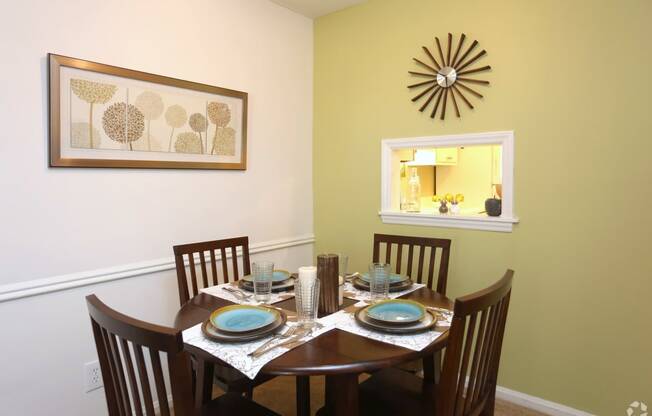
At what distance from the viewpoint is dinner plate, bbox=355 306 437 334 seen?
1.41 metres

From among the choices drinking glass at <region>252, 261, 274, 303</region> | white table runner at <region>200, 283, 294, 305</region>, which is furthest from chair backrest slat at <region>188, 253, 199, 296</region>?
drinking glass at <region>252, 261, 274, 303</region>

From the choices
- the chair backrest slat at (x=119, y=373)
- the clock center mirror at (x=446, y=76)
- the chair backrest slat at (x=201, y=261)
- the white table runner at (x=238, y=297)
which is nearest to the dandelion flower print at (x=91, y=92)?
the chair backrest slat at (x=201, y=261)

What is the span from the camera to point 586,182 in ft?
6.91

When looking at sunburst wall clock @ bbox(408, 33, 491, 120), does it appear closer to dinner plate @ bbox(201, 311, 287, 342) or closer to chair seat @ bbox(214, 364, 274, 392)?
dinner plate @ bbox(201, 311, 287, 342)

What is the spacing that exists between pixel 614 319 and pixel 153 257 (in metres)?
2.40

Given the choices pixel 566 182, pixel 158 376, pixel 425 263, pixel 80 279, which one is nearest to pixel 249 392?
pixel 80 279

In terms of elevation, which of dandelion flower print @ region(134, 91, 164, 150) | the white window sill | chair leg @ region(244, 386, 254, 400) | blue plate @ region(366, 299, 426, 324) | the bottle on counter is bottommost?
chair leg @ region(244, 386, 254, 400)

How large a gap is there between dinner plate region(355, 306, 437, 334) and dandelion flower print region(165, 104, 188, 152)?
1483 millimetres

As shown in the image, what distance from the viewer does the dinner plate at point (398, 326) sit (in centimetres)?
141

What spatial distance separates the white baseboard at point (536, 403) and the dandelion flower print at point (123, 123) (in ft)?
8.14

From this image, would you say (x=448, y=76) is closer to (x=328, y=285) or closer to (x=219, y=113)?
(x=219, y=113)

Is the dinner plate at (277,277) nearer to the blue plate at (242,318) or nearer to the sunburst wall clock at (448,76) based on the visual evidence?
the blue plate at (242,318)

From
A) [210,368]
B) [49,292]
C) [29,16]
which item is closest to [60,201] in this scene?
[49,292]

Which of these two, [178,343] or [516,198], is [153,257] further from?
[516,198]
